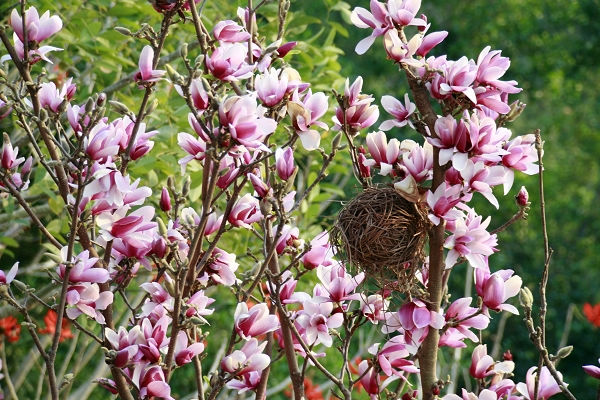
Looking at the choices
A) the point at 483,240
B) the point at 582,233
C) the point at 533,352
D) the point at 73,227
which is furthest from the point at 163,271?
the point at 582,233

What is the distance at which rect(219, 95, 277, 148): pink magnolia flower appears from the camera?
146 centimetres

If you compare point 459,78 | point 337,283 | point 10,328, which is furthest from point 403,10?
point 10,328

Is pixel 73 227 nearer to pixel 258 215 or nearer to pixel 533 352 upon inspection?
pixel 258 215

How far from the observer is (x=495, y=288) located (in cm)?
171

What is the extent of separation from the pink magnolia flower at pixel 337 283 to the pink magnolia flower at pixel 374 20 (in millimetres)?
438

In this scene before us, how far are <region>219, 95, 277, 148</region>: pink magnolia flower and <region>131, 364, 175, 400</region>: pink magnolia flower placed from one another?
45 cm

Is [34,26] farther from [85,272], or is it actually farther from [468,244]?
[468,244]

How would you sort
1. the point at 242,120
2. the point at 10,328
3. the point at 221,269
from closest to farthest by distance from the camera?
the point at 242,120, the point at 221,269, the point at 10,328

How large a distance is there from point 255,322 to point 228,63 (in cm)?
47

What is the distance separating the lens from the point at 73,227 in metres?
1.57

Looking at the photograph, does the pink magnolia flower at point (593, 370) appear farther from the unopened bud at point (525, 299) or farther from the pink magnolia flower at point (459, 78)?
the pink magnolia flower at point (459, 78)

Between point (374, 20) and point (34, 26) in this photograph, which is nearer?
point (34, 26)

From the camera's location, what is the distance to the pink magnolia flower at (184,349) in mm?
1667

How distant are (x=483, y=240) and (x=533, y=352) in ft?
27.2
